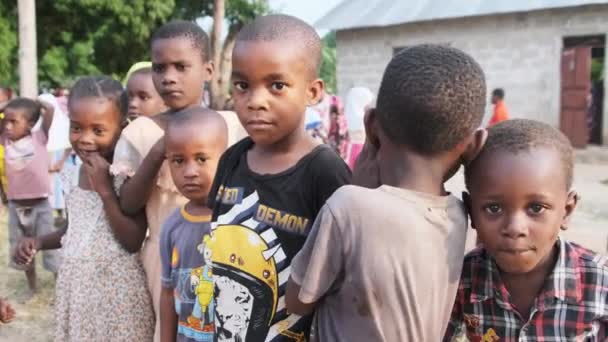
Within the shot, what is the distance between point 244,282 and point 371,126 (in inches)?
19.3

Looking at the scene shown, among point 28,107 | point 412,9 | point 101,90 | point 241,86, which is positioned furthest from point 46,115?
point 412,9

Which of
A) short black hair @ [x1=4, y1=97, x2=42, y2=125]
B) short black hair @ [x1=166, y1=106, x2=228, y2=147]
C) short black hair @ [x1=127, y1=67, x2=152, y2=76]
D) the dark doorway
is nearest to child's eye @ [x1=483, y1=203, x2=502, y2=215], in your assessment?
short black hair @ [x1=166, y1=106, x2=228, y2=147]

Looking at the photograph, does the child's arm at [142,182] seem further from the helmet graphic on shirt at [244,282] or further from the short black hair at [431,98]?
the short black hair at [431,98]

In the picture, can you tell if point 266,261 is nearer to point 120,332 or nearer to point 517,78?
point 120,332

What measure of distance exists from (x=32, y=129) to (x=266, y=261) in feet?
13.4

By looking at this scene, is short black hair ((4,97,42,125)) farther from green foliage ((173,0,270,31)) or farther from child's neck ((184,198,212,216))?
green foliage ((173,0,270,31))

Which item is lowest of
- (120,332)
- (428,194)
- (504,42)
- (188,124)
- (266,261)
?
(120,332)

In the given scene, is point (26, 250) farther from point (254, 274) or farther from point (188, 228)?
point (254, 274)

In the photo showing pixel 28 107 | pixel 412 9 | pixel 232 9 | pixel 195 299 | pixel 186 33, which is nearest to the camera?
pixel 195 299

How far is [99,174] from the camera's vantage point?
76.2 inches

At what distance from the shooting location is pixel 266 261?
1.38 metres

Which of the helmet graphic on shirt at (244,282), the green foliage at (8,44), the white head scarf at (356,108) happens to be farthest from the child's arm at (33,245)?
the green foliage at (8,44)

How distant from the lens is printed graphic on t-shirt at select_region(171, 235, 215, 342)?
1632 millimetres

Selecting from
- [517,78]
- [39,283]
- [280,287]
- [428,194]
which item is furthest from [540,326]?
[517,78]
